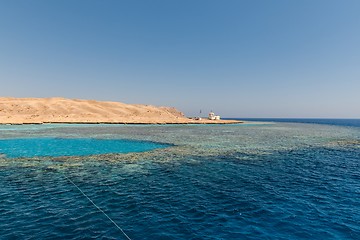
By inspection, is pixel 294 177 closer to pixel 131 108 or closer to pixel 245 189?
pixel 245 189

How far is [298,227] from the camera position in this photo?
12.1 meters

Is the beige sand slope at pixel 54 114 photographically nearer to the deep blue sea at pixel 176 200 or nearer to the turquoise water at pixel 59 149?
the turquoise water at pixel 59 149

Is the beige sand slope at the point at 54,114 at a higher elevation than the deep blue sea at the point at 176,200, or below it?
higher

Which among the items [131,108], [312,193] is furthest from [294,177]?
[131,108]

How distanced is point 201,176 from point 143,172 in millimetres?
5881

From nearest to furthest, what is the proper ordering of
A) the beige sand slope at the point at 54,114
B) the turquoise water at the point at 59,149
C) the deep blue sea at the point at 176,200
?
the deep blue sea at the point at 176,200 < the turquoise water at the point at 59,149 < the beige sand slope at the point at 54,114

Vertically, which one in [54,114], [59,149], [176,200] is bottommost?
[176,200]

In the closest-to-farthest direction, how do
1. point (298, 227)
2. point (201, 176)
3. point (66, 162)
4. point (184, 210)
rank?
1. point (298, 227)
2. point (184, 210)
3. point (201, 176)
4. point (66, 162)

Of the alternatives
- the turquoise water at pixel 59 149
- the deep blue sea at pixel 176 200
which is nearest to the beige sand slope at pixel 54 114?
the turquoise water at pixel 59 149

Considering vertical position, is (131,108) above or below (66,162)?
above

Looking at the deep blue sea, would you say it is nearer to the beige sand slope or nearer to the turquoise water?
the turquoise water

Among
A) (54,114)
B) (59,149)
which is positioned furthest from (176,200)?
(54,114)

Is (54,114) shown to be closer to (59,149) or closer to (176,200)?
(59,149)

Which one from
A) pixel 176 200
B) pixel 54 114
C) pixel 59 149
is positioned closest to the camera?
pixel 176 200
